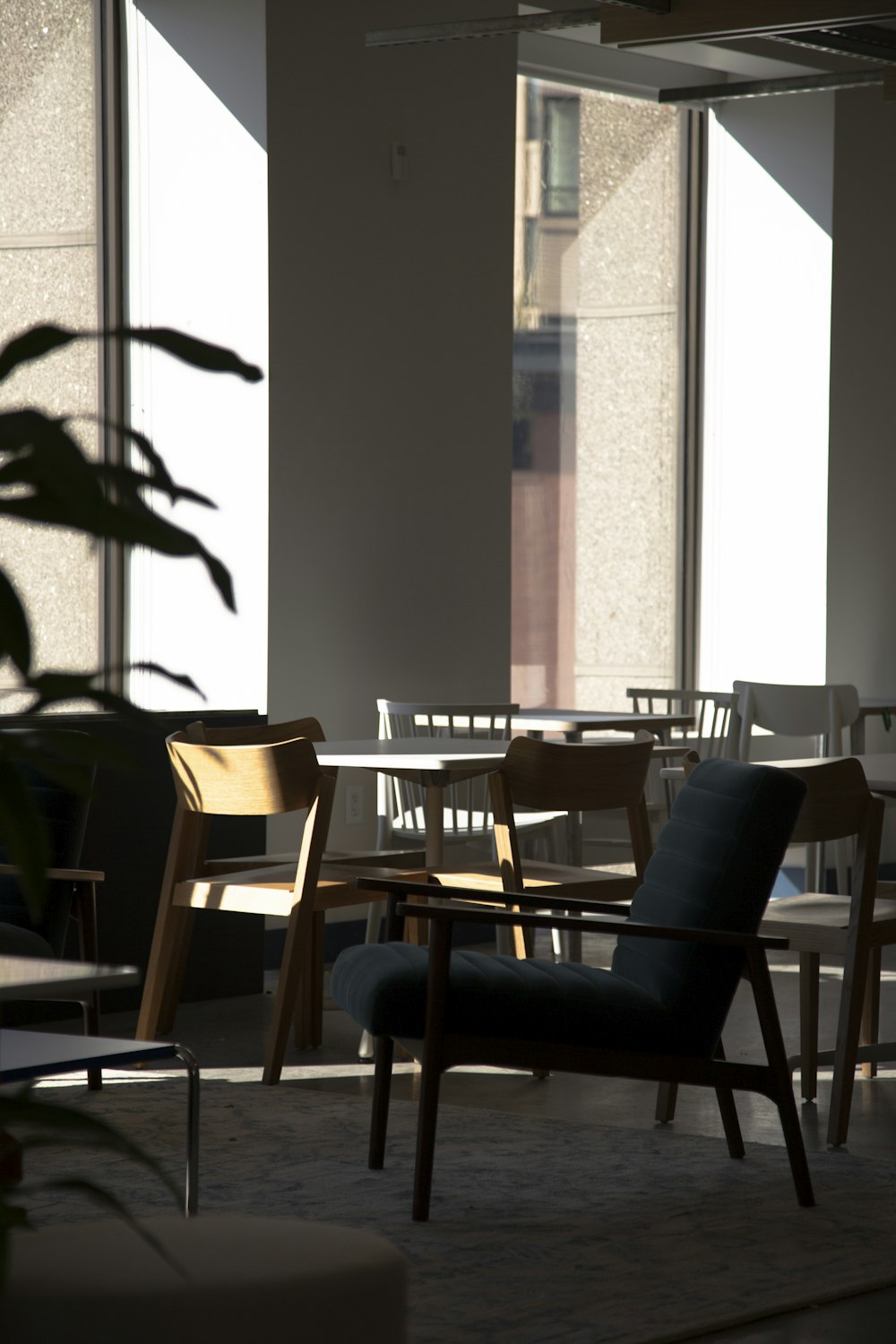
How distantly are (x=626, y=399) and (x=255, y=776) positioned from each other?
14.0 ft

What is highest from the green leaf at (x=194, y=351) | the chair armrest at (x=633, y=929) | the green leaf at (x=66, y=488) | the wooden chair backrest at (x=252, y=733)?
the green leaf at (x=194, y=351)

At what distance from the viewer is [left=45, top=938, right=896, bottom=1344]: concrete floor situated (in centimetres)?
388

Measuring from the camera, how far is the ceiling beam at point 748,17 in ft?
16.2

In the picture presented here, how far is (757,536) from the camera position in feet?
27.0

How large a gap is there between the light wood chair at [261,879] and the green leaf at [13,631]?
3176mm

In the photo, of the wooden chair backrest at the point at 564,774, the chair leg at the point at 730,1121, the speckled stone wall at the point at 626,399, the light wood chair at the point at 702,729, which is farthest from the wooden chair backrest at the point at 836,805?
the speckled stone wall at the point at 626,399

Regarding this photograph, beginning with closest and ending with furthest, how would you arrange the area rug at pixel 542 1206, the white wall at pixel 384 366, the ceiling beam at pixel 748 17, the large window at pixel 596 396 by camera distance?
1. the area rug at pixel 542 1206
2. the ceiling beam at pixel 748 17
3. the white wall at pixel 384 366
4. the large window at pixel 596 396

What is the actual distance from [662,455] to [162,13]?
324cm

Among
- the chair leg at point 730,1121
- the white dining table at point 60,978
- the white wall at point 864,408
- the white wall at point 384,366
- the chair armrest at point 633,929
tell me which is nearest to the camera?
the white dining table at point 60,978

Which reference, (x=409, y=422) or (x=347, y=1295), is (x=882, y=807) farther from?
(x=409, y=422)

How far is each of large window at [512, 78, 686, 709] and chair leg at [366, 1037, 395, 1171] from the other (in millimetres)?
4283

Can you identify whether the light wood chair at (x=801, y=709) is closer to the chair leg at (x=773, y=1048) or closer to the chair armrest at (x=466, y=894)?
the chair armrest at (x=466, y=894)

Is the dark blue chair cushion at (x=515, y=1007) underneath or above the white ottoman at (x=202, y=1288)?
underneath

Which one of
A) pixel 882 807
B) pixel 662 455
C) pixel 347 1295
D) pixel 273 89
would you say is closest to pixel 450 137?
pixel 273 89
